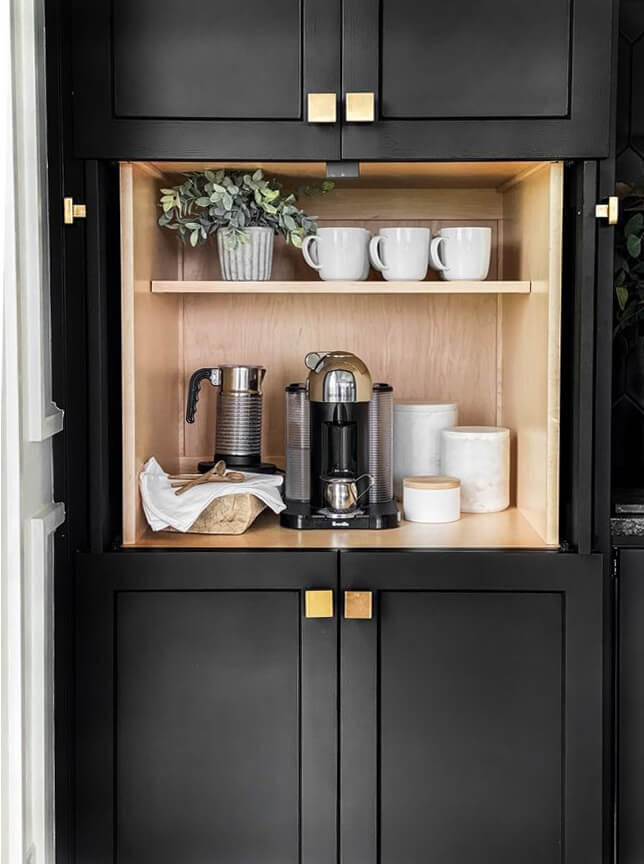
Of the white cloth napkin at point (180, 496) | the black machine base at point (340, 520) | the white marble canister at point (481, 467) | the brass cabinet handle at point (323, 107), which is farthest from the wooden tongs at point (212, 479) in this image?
the brass cabinet handle at point (323, 107)

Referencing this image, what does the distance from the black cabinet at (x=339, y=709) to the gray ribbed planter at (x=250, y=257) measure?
1.81ft

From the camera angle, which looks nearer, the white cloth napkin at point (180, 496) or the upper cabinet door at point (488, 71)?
the upper cabinet door at point (488, 71)

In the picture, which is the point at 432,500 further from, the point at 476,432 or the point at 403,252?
the point at 403,252

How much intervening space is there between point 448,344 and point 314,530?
613 mm

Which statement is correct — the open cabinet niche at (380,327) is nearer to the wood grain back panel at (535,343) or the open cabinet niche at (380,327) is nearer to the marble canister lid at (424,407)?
the wood grain back panel at (535,343)

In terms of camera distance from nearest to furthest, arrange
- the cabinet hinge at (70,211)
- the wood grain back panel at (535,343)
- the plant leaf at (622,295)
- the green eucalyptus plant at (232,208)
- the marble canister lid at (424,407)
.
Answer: the cabinet hinge at (70,211) → the wood grain back panel at (535,343) → the green eucalyptus plant at (232,208) → the plant leaf at (622,295) → the marble canister lid at (424,407)

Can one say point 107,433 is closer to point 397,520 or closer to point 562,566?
point 397,520

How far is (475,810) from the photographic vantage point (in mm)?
1967

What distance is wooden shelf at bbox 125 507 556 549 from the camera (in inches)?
77.9

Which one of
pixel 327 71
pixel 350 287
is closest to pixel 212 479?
pixel 350 287

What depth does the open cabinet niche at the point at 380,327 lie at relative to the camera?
78.6 inches

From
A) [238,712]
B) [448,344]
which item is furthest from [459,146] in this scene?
[238,712]

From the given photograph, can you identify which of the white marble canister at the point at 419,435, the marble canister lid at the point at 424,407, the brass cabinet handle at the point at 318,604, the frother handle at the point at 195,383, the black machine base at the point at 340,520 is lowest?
the brass cabinet handle at the point at 318,604

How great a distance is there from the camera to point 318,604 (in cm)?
193
